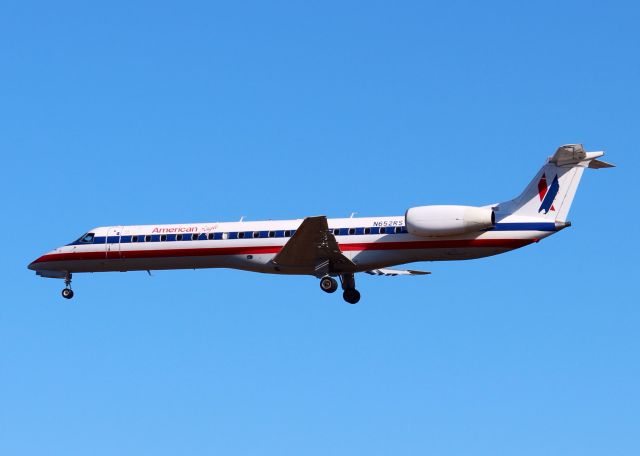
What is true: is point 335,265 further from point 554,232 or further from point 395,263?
point 554,232

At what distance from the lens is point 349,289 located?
45531 mm

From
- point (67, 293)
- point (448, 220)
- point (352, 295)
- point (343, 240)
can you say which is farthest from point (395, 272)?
point (67, 293)

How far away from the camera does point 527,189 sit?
41.9m

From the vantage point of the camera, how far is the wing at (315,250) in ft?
136

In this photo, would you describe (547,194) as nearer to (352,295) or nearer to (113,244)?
(352,295)

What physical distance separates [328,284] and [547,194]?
27.3 ft

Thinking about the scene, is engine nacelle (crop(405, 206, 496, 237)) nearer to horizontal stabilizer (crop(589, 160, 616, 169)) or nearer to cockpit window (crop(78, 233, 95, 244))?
horizontal stabilizer (crop(589, 160, 616, 169))

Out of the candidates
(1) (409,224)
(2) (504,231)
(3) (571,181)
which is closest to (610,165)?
(3) (571,181)

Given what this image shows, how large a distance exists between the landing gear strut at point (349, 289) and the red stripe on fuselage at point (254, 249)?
217 centimetres

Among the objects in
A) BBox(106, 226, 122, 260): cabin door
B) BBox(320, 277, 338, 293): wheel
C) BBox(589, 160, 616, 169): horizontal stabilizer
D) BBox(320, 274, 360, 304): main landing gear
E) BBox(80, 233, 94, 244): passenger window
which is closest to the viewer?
BBox(589, 160, 616, 169): horizontal stabilizer

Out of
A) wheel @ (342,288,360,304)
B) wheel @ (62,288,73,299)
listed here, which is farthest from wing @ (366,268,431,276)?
wheel @ (62,288,73,299)

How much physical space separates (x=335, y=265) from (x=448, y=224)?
4.74 m

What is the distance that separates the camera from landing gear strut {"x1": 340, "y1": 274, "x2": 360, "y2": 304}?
45.4 meters

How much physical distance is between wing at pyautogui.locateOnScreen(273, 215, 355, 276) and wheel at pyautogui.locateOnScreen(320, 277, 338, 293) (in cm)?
32
